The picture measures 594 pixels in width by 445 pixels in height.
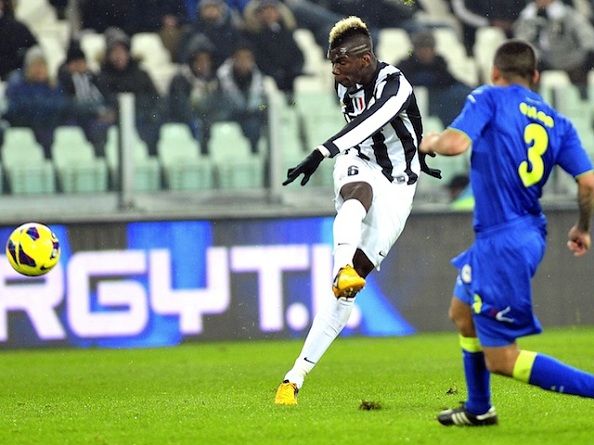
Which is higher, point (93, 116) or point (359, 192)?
point (359, 192)

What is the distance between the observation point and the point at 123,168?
1302cm

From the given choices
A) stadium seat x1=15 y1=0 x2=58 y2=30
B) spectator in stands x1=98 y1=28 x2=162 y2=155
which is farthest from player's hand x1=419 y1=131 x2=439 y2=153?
stadium seat x1=15 y1=0 x2=58 y2=30

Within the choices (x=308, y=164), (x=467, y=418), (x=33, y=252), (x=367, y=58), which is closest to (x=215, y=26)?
(x=33, y=252)

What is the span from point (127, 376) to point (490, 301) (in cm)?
493

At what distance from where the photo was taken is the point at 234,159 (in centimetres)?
1309

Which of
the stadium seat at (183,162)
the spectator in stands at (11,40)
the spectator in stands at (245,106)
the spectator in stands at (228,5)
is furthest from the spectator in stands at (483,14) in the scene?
the spectator in stands at (11,40)

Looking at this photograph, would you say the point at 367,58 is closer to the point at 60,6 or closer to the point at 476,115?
the point at 476,115

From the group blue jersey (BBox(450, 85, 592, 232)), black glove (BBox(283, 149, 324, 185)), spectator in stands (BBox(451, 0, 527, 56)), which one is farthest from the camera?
spectator in stands (BBox(451, 0, 527, 56))

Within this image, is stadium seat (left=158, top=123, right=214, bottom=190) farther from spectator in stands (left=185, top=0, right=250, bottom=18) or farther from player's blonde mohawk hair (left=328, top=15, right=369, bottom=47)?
player's blonde mohawk hair (left=328, top=15, right=369, bottom=47)

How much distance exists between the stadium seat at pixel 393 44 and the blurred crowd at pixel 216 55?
101 mm

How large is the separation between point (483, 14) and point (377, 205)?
889cm

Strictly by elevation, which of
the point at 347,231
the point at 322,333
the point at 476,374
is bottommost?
the point at 322,333

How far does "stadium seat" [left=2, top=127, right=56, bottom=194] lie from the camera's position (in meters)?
13.0

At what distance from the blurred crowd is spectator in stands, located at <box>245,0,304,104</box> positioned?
11 millimetres
